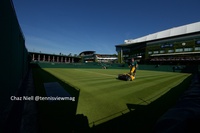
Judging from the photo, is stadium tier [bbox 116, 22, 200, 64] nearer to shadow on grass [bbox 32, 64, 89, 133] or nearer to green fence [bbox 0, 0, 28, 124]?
shadow on grass [bbox 32, 64, 89, 133]

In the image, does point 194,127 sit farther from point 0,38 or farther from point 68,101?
point 0,38

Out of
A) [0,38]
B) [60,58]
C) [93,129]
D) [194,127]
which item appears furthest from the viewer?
[60,58]

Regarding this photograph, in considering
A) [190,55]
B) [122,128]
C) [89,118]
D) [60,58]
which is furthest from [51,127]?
[60,58]

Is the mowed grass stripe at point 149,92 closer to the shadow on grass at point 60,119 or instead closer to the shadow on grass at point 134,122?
the shadow on grass at point 134,122

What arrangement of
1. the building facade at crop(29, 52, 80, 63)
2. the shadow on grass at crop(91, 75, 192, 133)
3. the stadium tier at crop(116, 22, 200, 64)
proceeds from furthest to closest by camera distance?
the building facade at crop(29, 52, 80, 63)
the stadium tier at crop(116, 22, 200, 64)
the shadow on grass at crop(91, 75, 192, 133)

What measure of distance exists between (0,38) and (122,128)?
5033mm

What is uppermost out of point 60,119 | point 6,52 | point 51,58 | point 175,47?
point 175,47

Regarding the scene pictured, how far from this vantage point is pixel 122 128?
11.3 ft

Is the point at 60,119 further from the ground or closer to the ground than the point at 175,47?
closer to the ground

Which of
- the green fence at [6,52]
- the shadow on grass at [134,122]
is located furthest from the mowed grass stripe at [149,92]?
the green fence at [6,52]

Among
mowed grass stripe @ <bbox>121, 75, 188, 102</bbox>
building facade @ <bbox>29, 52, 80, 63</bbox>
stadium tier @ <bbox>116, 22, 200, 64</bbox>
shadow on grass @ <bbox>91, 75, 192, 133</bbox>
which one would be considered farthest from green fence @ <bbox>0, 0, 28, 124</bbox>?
building facade @ <bbox>29, 52, 80, 63</bbox>

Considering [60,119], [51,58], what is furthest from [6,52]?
[51,58]

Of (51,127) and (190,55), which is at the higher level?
(190,55)

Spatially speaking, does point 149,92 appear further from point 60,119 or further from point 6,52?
point 6,52
